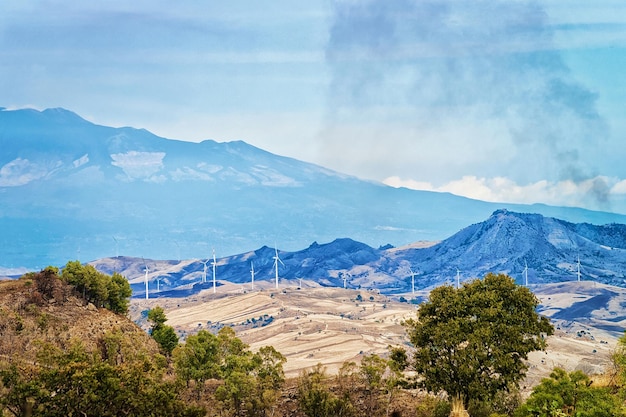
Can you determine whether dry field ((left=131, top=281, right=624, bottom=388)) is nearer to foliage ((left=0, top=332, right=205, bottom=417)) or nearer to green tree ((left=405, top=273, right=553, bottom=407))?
green tree ((left=405, top=273, right=553, bottom=407))

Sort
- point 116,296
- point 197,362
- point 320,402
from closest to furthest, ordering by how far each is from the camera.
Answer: point 320,402 < point 197,362 < point 116,296

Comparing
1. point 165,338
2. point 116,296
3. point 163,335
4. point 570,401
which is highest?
point 116,296

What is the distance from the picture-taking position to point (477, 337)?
126 feet

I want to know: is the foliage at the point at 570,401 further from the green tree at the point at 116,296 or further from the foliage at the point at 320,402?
the green tree at the point at 116,296

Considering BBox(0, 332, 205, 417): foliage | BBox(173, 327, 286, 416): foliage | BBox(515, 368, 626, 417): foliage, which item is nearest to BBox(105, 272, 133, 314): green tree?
BBox(173, 327, 286, 416): foliage

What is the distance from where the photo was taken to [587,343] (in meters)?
153

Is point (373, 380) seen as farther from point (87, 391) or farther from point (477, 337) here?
point (87, 391)

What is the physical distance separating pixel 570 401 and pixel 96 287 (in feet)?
140

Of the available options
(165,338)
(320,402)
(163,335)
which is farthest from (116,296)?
(320,402)

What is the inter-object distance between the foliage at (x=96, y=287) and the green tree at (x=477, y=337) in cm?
3130

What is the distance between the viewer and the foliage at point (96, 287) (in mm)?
61188

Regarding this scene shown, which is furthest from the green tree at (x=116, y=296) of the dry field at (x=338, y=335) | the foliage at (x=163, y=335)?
the dry field at (x=338, y=335)

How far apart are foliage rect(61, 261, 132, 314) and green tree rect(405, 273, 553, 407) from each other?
3130 centimetres

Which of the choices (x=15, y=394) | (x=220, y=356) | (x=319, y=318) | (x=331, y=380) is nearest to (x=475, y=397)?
(x=331, y=380)
